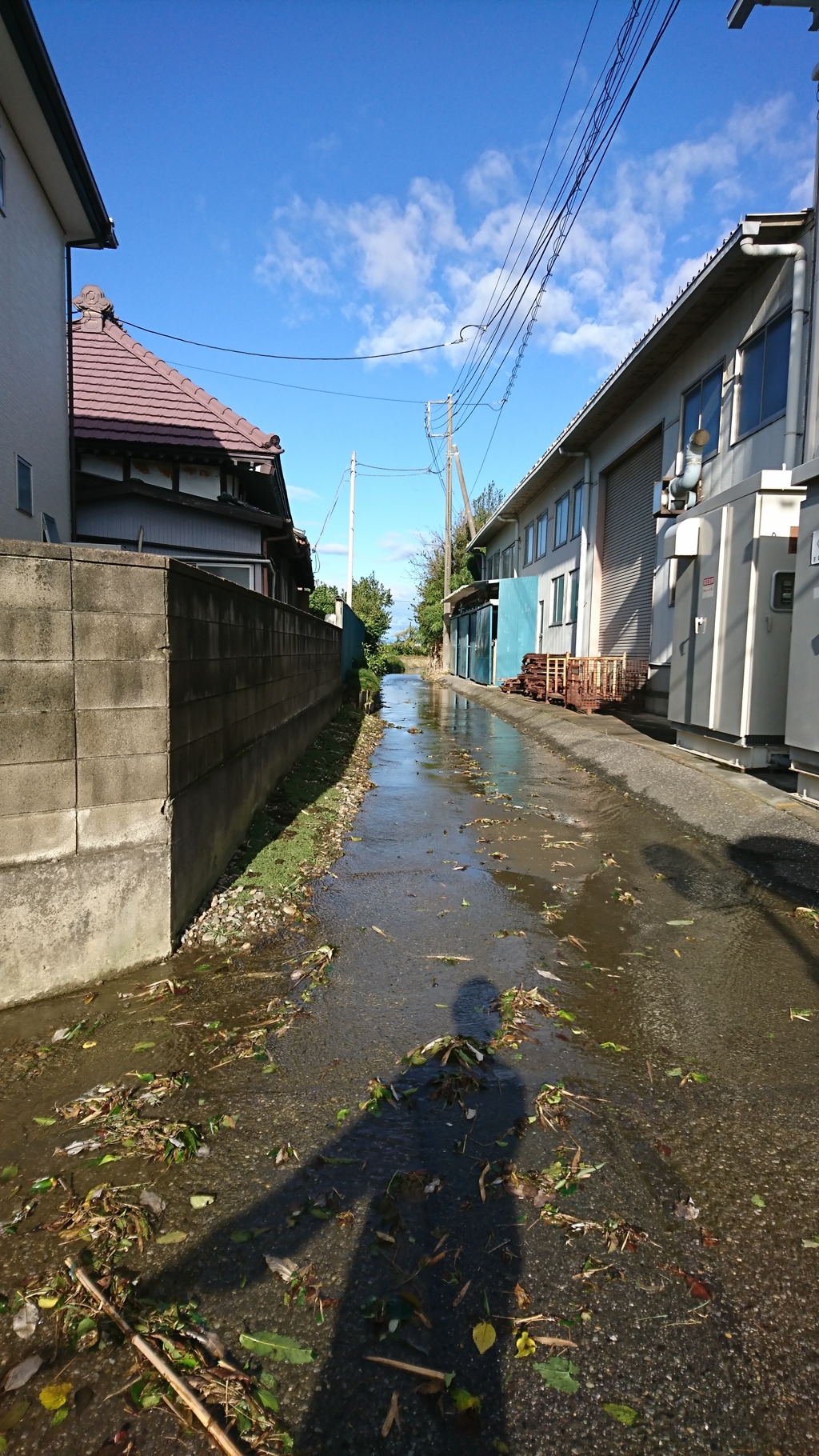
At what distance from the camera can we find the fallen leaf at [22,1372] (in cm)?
165

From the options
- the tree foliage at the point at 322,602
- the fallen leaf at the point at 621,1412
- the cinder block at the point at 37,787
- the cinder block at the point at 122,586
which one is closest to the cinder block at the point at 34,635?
the cinder block at the point at 122,586

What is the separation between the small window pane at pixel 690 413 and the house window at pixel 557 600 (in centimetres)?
851

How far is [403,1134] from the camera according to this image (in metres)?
2.51

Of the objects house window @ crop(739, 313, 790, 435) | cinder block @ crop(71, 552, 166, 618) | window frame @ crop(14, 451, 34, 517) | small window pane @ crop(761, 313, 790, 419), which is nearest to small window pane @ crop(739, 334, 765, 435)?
house window @ crop(739, 313, 790, 435)

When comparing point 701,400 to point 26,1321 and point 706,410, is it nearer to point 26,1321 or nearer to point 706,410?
point 706,410

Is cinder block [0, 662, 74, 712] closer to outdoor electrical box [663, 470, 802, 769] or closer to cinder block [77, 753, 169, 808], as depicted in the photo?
cinder block [77, 753, 169, 808]

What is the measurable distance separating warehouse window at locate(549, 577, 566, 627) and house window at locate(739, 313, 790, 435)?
34.8 feet

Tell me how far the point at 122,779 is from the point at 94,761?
16 cm

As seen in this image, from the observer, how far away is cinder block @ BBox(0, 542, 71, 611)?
125 inches

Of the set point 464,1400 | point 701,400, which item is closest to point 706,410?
point 701,400

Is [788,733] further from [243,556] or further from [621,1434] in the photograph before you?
[243,556]

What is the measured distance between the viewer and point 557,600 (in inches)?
884

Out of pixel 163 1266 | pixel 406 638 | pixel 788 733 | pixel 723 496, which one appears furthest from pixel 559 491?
pixel 406 638

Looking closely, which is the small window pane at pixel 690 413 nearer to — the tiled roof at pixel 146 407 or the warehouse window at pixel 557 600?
the tiled roof at pixel 146 407
